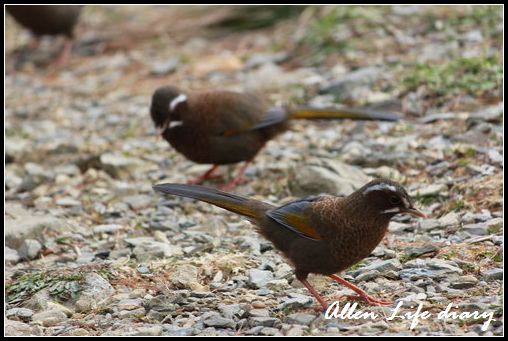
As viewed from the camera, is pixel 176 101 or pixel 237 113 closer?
pixel 176 101

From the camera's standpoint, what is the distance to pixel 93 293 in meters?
5.36

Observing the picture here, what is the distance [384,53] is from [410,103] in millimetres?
1519

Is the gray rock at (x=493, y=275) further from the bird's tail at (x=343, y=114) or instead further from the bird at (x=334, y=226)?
the bird's tail at (x=343, y=114)

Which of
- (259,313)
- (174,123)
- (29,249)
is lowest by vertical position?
(29,249)

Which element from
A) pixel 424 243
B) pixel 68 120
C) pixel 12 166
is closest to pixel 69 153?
pixel 12 166

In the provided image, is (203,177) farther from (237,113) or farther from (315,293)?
(315,293)

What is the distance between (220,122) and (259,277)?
8.22 feet

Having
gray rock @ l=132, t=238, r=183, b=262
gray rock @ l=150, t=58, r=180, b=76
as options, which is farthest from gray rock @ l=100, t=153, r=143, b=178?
gray rock @ l=150, t=58, r=180, b=76

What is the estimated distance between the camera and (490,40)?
31.3 ft

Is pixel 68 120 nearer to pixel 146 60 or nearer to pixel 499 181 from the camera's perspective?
pixel 146 60

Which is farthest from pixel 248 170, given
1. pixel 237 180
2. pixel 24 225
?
pixel 24 225

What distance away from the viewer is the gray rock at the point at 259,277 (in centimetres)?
547

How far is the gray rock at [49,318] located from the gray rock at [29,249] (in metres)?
1.29

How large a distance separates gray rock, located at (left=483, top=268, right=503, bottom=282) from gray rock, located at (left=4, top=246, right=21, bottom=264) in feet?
10.4
